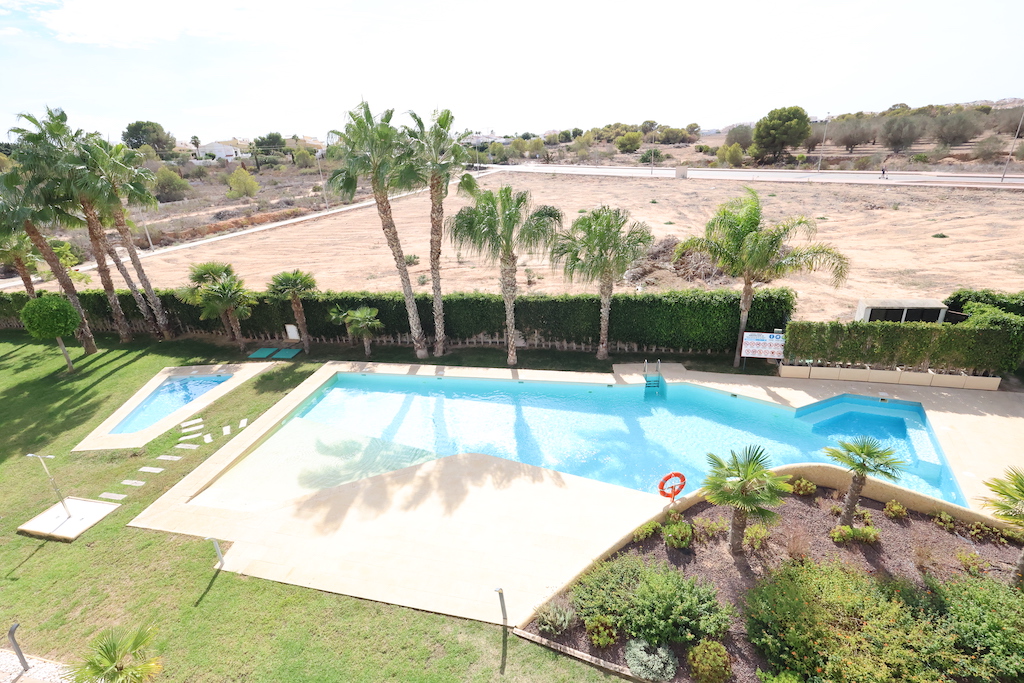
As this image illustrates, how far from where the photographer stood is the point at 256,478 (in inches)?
548

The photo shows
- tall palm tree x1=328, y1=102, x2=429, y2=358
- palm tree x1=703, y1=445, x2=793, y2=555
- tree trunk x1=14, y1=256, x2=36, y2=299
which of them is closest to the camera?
palm tree x1=703, y1=445, x2=793, y2=555

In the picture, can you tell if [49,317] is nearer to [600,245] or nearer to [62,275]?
[62,275]

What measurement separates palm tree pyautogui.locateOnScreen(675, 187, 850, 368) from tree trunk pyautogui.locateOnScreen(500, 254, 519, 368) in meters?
5.88

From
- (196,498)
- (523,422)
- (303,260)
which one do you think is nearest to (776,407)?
(523,422)

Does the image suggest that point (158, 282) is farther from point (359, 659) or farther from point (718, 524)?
point (718, 524)

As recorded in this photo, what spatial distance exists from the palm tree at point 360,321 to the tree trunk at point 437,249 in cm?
248

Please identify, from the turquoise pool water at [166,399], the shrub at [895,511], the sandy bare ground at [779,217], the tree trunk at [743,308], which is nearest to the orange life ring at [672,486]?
→ the shrub at [895,511]

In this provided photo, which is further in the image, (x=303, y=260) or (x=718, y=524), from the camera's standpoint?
(x=303, y=260)

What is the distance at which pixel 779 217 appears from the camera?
39.7 m

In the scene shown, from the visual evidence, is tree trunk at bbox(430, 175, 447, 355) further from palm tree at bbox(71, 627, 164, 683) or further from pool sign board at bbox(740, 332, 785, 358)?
palm tree at bbox(71, 627, 164, 683)

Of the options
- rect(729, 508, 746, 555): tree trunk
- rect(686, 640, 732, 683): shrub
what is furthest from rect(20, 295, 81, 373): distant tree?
rect(729, 508, 746, 555): tree trunk

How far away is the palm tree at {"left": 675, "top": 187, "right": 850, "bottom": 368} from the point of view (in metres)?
16.2

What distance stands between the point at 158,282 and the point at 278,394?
22.7 m

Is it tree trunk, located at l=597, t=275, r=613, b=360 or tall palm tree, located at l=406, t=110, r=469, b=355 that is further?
tree trunk, located at l=597, t=275, r=613, b=360
